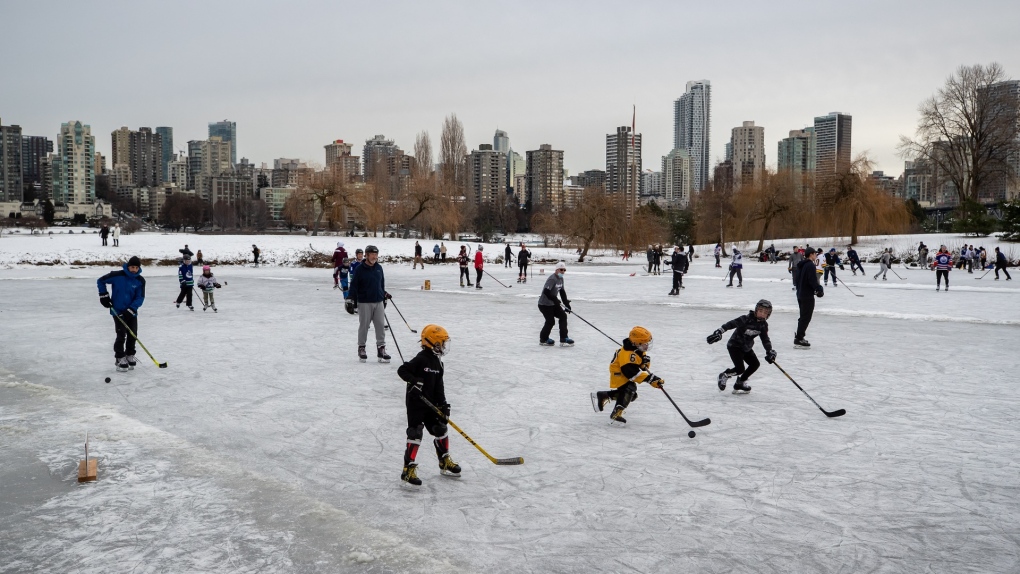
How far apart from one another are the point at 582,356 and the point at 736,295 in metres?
12.8

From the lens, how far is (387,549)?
4.30 metres

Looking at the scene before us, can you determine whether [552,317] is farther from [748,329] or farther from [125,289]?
[125,289]

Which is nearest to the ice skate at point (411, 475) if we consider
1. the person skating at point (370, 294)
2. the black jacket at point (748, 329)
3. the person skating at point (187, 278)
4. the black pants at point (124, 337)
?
the black jacket at point (748, 329)

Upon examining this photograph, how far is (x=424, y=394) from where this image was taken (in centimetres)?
539

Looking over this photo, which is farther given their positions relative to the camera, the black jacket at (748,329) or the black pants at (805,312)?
the black pants at (805,312)

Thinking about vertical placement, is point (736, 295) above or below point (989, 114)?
below

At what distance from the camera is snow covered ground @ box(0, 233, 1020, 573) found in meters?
4.31

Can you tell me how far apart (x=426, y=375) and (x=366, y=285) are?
505 cm

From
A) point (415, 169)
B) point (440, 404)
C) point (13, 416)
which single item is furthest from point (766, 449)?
point (415, 169)

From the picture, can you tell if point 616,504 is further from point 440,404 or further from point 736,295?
point 736,295

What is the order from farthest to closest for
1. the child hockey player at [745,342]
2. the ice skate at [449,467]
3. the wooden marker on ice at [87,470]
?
the child hockey player at [745,342] → the ice skate at [449,467] → the wooden marker on ice at [87,470]

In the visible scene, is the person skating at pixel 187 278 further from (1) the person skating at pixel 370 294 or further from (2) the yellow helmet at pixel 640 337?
(2) the yellow helmet at pixel 640 337

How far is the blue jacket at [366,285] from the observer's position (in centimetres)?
1016

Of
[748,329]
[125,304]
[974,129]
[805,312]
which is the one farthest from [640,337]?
[974,129]
